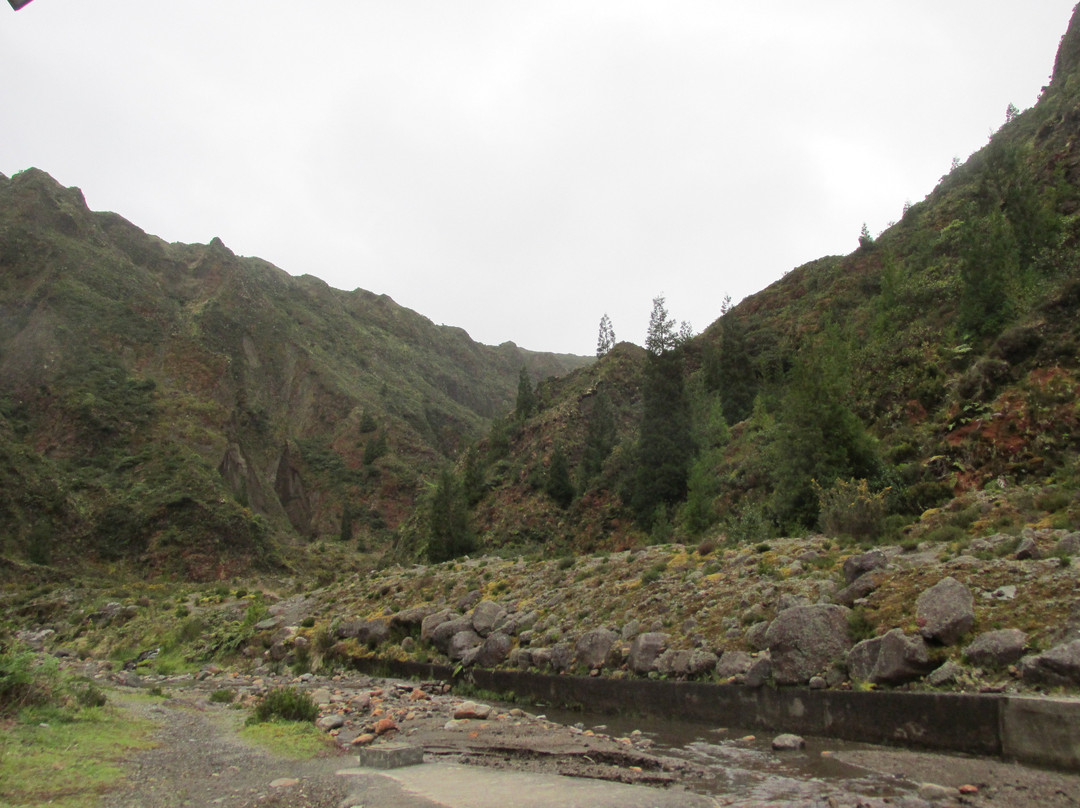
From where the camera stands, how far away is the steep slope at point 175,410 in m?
52.6

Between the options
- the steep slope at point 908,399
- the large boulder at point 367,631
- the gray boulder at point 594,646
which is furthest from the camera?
the large boulder at point 367,631

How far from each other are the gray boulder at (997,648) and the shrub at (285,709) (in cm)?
878

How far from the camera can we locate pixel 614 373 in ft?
193

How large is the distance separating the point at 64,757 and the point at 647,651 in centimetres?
776

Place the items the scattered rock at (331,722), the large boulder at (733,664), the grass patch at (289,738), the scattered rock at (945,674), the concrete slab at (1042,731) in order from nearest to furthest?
the concrete slab at (1042,731) < the scattered rock at (945,674) < the grass patch at (289,738) < the large boulder at (733,664) < the scattered rock at (331,722)

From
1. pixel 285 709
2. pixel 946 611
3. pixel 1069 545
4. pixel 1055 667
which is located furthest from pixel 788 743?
pixel 285 709

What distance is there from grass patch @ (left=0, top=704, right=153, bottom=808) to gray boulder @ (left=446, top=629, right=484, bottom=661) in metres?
7.44

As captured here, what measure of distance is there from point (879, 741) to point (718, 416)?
31713 millimetres

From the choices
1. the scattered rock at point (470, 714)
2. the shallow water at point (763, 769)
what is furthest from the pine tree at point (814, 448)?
the scattered rock at point (470, 714)

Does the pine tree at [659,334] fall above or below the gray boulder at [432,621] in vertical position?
above

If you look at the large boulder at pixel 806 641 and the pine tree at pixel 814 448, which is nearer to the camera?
the large boulder at pixel 806 641

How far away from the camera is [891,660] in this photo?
745cm

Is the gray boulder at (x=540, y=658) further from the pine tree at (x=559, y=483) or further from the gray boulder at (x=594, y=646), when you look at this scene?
the pine tree at (x=559, y=483)

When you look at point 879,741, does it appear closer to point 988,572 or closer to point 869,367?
point 988,572
